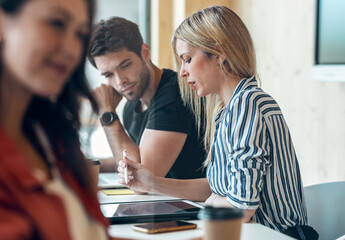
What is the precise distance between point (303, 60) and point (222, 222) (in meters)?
1.77

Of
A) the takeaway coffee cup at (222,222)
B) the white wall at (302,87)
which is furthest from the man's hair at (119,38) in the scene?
the white wall at (302,87)

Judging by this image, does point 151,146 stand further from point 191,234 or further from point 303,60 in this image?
point 303,60

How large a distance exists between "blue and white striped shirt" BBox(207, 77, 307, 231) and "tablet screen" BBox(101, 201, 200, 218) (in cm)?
12

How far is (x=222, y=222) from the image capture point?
2.50ft

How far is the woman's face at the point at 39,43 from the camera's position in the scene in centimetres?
46

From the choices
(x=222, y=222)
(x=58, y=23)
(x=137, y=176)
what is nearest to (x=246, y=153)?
(x=137, y=176)

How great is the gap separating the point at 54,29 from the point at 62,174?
0.54 feet

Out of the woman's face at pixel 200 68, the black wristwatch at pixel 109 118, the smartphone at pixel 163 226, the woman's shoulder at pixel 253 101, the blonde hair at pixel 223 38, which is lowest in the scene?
the smartphone at pixel 163 226

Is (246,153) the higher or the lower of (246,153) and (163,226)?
the higher

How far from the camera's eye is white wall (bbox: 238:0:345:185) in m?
2.21

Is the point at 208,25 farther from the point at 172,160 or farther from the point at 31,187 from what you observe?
the point at 31,187

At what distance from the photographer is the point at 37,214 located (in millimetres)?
472

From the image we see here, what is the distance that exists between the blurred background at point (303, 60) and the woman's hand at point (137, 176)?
0.42 metres

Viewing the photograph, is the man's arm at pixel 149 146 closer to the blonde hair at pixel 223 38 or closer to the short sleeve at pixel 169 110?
the short sleeve at pixel 169 110
